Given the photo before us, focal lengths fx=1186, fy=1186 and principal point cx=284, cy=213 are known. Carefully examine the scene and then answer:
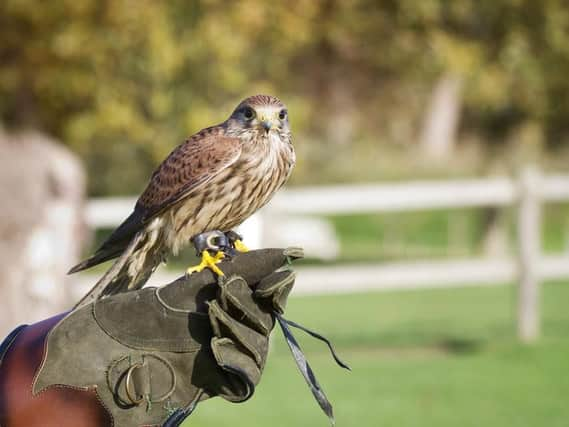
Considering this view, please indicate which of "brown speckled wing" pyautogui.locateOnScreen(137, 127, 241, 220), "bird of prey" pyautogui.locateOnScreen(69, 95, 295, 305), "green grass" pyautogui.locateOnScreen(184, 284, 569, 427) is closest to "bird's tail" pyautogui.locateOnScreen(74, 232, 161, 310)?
"bird of prey" pyautogui.locateOnScreen(69, 95, 295, 305)

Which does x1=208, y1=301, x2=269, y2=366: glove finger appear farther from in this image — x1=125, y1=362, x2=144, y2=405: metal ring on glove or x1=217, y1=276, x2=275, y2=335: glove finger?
x1=125, y1=362, x2=144, y2=405: metal ring on glove

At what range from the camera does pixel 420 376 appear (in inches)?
318

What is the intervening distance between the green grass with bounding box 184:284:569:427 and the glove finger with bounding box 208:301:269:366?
13.5ft

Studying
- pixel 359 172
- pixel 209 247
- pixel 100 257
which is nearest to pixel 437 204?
pixel 100 257

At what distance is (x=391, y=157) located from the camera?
70.8 feet

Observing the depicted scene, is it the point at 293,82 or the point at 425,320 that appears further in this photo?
the point at 293,82

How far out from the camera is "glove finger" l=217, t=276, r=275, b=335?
2.62m

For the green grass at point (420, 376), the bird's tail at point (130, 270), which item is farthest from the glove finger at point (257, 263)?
the green grass at point (420, 376)

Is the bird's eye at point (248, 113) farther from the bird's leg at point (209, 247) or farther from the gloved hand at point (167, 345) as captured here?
the gloved hand at point (167, 345)

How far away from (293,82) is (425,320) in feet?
56.6

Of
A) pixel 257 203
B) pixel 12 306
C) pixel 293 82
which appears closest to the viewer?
pixel 257 203

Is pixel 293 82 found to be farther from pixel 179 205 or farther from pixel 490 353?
pixel 179 205

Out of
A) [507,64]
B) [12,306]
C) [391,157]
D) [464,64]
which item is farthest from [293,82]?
[12,306]

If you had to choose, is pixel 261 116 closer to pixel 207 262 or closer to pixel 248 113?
pixel 248 113
